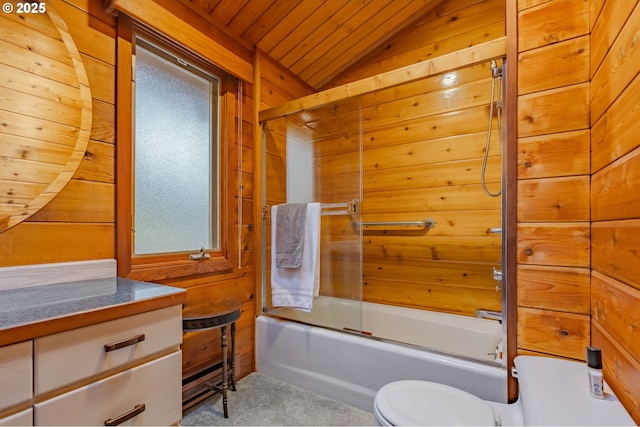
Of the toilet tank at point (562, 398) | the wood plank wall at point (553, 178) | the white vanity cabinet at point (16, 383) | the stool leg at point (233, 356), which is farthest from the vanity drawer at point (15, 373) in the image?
the wood plank wall at point (553, 178)

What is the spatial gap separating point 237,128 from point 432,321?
6.21 feet

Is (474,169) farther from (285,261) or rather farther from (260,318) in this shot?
(260,318)

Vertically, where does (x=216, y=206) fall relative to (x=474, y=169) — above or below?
below

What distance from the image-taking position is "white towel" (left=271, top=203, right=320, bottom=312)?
1.88 metres

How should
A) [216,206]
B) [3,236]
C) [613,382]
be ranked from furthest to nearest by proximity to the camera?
[216,206]
[3,236]
[613,382]

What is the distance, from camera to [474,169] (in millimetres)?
2078

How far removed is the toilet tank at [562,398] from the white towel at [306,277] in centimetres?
111

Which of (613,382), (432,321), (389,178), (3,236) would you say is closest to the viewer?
(613,382)

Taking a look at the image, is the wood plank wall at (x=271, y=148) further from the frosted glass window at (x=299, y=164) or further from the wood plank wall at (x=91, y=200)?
the wood plank wall at (x=91, y=200)

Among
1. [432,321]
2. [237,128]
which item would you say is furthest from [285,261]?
[432,321]

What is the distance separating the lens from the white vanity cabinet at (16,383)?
0.65 metres

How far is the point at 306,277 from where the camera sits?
6.24ft

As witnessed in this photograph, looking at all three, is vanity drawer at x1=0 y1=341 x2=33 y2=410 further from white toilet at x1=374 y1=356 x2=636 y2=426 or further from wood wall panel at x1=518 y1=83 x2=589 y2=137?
wood wall panel at x1=518 y1=83 x2=589 y2=137

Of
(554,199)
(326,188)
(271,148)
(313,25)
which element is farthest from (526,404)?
(313,25)
